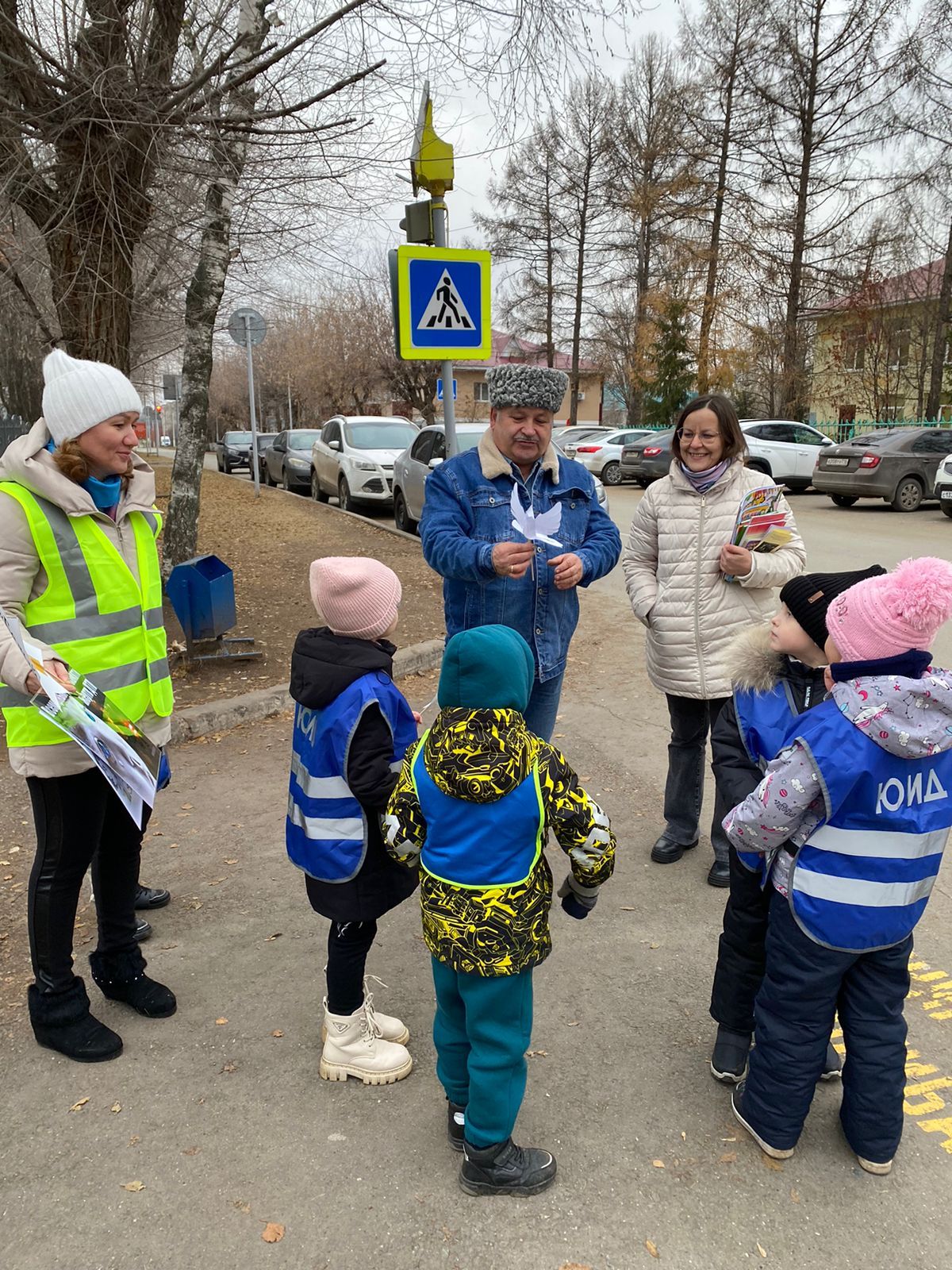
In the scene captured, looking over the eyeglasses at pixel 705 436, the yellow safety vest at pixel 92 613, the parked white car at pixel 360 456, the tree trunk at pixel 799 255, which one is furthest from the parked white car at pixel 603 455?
the yellow safety vest at pixel 92 613

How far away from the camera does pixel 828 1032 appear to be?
233cm

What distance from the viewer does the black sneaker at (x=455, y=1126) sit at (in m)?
2.35

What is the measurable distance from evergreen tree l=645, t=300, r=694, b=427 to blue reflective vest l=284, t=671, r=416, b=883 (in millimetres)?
30775

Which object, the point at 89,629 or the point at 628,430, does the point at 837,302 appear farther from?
the point at 89,629

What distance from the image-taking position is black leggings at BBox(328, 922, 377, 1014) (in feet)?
8.52

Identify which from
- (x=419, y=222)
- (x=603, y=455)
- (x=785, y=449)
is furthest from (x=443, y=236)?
(x=603, y=455)

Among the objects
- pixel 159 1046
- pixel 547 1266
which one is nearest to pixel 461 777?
pixel 547 1266

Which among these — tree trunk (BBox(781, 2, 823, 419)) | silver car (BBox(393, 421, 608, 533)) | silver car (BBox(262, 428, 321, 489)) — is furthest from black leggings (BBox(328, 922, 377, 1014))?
tree trunk (BBox(781, 2, 823, 419))

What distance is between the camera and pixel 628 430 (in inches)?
1141

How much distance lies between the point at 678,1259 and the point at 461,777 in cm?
120

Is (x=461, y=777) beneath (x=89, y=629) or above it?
beneath

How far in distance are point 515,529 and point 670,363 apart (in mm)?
31500

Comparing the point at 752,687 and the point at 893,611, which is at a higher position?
the point at 893,611

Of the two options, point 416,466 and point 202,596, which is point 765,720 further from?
point 416,466
